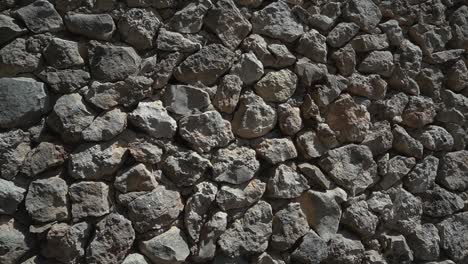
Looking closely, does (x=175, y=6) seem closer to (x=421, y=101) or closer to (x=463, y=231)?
(x=421, y=101)

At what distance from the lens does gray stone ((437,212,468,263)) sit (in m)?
2.52

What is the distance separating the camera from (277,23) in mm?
2209

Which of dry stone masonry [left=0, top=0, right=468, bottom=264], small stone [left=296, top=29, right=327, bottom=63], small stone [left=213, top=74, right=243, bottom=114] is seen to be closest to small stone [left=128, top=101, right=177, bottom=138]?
dry stone masonry [left=0, top=0, right=468, bottom=264]

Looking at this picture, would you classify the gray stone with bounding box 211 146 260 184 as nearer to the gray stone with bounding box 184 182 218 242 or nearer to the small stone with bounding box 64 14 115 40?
the gray stone with bounding box 184 182 218 242

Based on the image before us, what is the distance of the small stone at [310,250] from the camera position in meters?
2.17

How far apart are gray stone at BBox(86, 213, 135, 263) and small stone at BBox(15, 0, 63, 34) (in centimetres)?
78

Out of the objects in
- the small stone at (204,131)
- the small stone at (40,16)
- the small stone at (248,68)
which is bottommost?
the small stone at (204,131)

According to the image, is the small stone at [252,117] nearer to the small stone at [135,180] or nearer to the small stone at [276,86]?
the small stone at [276,86]

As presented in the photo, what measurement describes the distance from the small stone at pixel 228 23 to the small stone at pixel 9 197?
103 cm

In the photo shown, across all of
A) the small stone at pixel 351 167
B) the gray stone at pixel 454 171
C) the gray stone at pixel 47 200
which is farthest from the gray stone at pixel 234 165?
the gray stone at pixel 454 171

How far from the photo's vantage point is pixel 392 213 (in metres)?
2.40

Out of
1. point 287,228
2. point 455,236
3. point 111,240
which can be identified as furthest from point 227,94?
point 455,236

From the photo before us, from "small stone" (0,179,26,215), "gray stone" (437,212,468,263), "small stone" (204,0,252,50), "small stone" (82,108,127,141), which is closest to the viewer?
"small stone" (0,179,26,215)

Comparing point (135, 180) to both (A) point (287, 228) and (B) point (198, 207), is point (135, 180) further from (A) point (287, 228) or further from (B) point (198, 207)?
(A) point (287, 228)
